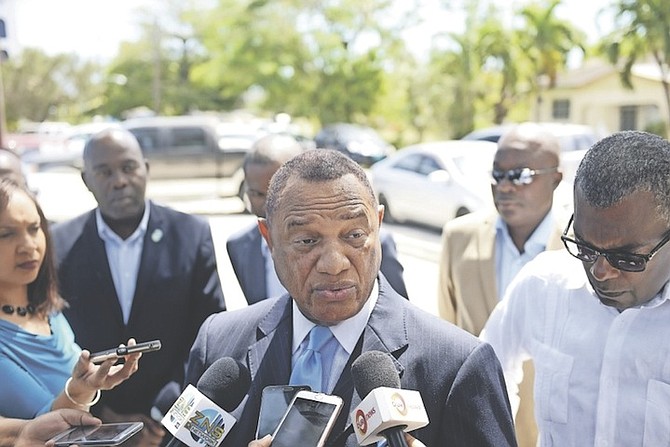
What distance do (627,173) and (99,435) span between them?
5.01ft

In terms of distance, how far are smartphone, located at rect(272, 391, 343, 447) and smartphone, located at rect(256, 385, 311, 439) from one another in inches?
2.5

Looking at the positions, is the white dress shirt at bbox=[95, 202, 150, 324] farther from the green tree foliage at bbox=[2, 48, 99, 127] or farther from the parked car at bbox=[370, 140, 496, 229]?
Answer: the green tree foliage at bbox=[2, 48, 99, 127]

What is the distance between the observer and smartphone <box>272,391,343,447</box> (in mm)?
1570

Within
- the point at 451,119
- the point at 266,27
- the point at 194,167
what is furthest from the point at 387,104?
the point at 194,167

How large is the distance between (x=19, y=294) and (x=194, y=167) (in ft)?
53.2

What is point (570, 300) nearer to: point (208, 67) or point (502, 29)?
point (502, 29)

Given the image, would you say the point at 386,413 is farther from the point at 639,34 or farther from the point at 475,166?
the point at 639,34

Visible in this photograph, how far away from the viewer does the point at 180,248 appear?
3.76 metres

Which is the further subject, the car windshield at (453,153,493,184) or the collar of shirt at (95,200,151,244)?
the car windshield at (453,153,493,184)

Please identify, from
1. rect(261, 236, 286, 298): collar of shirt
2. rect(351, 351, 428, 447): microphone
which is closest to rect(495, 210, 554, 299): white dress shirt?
rect(261, 236, 286, 298): collar of shirt

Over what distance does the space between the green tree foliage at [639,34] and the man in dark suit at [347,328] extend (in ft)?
67.9

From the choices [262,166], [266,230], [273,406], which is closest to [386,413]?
[273,406]

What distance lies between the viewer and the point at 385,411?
1.50m

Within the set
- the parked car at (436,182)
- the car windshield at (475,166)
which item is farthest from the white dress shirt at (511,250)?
the car windshield at (475,166)
